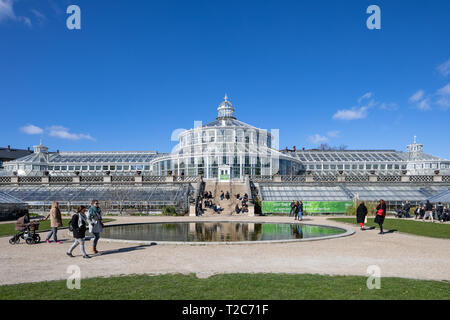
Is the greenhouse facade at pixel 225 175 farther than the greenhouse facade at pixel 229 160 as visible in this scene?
No

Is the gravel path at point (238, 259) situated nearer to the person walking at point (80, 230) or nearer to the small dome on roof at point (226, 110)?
the person walking at point (80, 230)

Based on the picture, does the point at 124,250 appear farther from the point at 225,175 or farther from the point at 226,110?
the point at 226,110

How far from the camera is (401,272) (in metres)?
8.98

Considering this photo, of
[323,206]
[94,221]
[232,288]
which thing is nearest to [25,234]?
[94,221]

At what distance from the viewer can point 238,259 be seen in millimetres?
10734

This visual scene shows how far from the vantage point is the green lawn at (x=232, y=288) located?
6.50m

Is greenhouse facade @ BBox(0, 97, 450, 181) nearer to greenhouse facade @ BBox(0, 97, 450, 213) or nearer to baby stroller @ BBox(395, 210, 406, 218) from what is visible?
greenhouse facade @ BBox(0, 97, 450, 213)

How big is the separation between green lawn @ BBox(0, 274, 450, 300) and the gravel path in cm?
94

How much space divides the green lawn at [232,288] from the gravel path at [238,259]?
3.08 feet

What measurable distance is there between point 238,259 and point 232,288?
3770 millimetres

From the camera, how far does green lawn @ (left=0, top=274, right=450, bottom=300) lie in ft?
21.3

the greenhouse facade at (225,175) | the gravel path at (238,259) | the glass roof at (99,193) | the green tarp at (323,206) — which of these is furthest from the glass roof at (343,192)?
the gravel path at (238,259)
